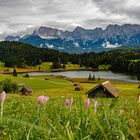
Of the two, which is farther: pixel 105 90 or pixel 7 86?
pixel 7 86

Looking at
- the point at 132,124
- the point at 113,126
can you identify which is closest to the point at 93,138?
the point at 132,124

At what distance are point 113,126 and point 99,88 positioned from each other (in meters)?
88.5

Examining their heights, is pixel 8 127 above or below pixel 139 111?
below

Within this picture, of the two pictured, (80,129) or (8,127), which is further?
(8,127)

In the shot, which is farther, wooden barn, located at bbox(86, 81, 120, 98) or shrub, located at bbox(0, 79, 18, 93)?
shrub, located at bbox(0, 79, 18, 93)

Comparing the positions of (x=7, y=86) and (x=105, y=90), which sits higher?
(x=105, y=90)

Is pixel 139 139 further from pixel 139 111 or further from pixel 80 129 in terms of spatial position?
pixel 80 129

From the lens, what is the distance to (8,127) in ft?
11.5

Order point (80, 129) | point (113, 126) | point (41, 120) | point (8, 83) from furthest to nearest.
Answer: point (8, 83), point (41, 120), point (113, 126), point (80, 129)

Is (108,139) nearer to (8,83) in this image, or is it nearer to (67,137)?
(67,137)

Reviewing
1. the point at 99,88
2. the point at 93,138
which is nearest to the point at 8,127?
the point at 93,138

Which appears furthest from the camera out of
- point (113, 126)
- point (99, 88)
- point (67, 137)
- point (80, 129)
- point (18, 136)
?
point (99, 88)

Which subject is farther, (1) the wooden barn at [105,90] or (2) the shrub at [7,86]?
(2) the shrub at [7,86]

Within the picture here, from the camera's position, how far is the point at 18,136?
3.03m
